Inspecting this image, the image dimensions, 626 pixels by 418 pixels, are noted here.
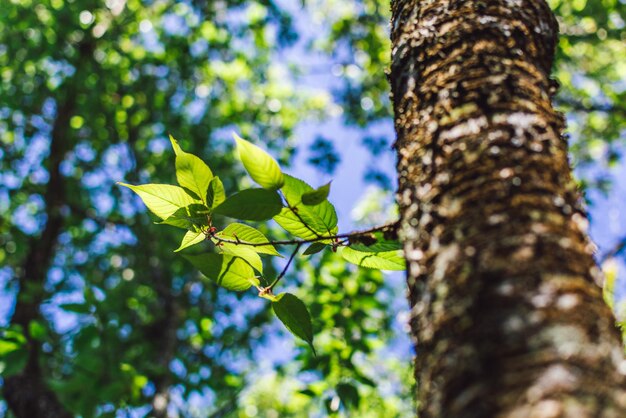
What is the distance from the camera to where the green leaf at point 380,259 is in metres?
1.24

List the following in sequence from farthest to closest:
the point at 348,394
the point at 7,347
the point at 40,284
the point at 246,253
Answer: the point at 40,284 < the point at 7,347 < the point at 348,394 < the point at 246,253

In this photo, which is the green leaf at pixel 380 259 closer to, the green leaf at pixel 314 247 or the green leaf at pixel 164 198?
the green leaf at pixel 314 247

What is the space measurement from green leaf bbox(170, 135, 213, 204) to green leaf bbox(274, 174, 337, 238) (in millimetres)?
195

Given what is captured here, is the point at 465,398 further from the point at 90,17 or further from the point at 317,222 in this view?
the point at 90,17

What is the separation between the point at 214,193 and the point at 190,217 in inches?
3.6

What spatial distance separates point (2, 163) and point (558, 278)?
27.7 ft

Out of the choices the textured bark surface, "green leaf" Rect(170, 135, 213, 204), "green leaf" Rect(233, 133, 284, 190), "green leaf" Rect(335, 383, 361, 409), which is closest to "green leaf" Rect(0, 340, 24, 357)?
"green leaf" Rect(335, 383, 361, 409)

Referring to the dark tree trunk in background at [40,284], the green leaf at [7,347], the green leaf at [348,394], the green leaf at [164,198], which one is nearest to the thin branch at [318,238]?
the green leaf at [164,198]

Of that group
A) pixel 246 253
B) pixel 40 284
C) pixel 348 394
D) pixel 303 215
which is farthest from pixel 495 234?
→ pixel 40 284

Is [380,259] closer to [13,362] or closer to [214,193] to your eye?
[214,193]

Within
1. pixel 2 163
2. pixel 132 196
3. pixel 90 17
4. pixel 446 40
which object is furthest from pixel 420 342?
pixel 2 163

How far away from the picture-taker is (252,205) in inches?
42.9

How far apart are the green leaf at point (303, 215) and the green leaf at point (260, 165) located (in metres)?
0.04

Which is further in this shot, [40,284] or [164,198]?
[40,284]
